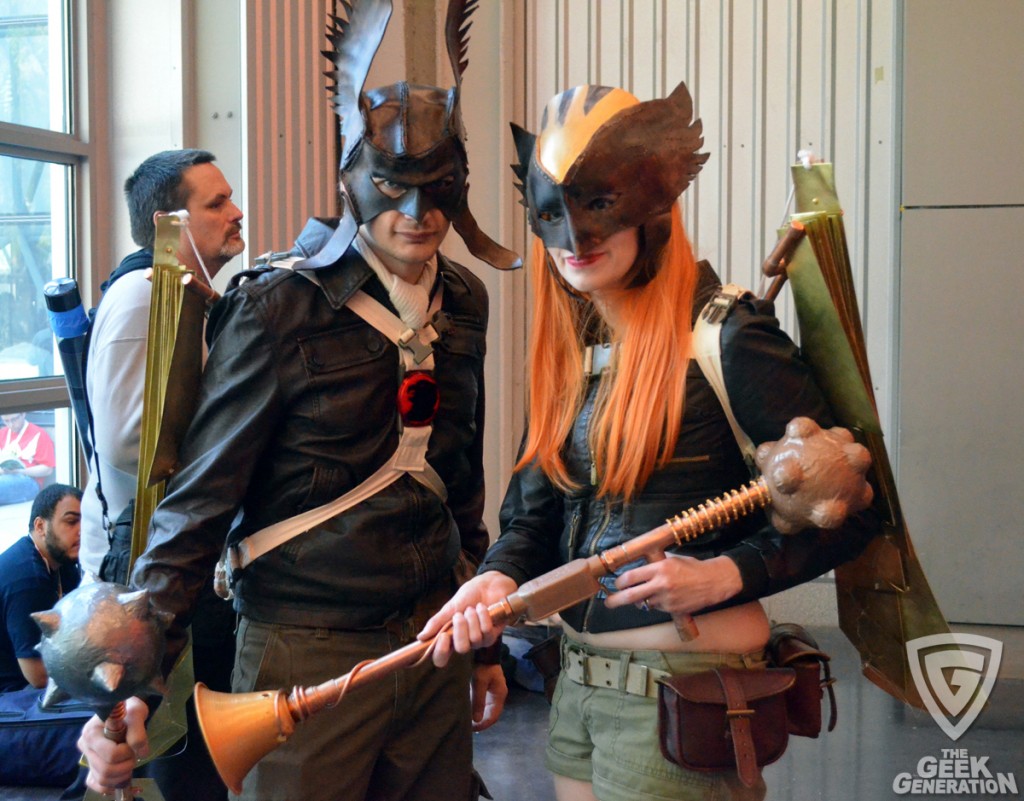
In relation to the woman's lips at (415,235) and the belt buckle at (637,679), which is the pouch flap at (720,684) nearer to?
the belt buckle at (637,679)

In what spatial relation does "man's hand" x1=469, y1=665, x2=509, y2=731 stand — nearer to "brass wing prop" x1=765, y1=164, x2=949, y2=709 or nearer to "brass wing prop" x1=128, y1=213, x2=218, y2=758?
"brass wing prop" x1=128, y1=213, x2=218, y2=758

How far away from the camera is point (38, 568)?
3539 millimetres

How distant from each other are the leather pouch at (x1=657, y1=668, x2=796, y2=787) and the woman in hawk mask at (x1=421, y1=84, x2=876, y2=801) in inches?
1.6

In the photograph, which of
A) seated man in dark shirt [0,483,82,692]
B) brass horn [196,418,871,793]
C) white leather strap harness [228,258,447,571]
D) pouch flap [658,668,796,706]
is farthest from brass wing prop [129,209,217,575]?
seated man in dark shirt [0,483,82,692]

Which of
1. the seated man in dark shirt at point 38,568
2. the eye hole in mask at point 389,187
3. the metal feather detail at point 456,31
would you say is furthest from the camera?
the seated man in dark shirt at point 38,568

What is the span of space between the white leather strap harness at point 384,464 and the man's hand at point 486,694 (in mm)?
358

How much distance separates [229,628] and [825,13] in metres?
3.67

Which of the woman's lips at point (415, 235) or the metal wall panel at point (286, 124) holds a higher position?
the metal wall panel at point (286, 124)

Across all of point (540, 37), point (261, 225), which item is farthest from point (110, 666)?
point (540, 37)

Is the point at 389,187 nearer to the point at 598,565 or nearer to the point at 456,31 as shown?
the point at 456,31

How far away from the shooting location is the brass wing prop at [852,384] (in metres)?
1.77

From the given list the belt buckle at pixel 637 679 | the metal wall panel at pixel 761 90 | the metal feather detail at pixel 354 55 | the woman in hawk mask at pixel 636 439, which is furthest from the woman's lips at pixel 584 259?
the metal wall panel at pixel 761 90

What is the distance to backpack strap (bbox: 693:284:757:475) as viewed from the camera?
1.68 m
